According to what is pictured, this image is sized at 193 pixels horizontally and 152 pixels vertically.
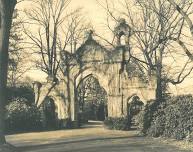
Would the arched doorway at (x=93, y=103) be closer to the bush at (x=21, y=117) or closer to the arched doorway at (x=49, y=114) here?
the arched doorway at (x=49, y=114)

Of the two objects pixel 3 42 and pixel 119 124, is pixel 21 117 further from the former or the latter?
pixel 3 42

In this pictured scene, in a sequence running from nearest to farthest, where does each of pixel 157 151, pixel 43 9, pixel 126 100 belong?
pixel 157 151, pixel 126 100, pixel 43 9

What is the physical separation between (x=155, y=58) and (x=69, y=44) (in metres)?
21.6

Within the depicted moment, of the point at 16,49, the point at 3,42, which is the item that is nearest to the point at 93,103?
the point at 16,49

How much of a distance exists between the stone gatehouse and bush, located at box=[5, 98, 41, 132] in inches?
179

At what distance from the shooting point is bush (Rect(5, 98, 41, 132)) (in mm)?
42156

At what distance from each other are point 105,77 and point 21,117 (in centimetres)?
819

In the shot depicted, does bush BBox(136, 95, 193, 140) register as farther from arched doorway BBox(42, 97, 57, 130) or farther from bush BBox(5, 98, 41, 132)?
arched doorway BBox(42, 97, 57, 130)

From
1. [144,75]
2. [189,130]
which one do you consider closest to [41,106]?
[144,75]

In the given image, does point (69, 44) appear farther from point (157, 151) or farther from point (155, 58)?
point (157, 151)

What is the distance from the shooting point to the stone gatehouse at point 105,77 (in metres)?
45.1

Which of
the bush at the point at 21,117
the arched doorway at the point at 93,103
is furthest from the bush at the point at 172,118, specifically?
the arched doorway at the point at 93,103

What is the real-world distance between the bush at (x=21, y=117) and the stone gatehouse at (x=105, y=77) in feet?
14.9

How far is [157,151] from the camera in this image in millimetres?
22609
